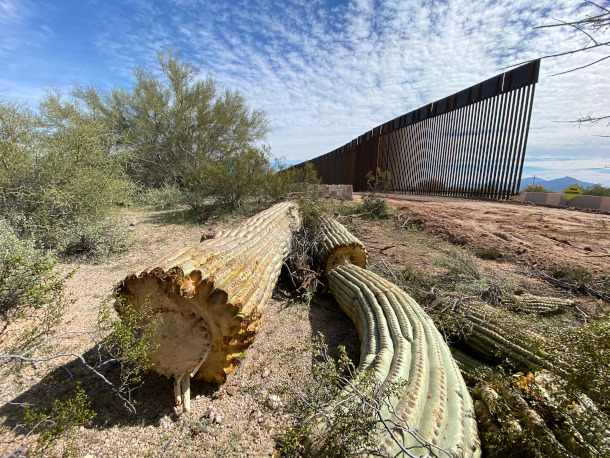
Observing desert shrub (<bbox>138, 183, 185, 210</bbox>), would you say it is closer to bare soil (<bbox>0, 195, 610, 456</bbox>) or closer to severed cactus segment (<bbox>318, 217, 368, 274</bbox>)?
bare soil (<bbox>0, 195, 610, 456</bbox>)

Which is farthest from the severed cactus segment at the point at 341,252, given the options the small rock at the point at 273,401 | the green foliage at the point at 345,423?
the green foliage at the point at 345,423

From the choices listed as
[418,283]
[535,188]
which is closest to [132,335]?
[418,283]

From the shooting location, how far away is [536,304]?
329 cm

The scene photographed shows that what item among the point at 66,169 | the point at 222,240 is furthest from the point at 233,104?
the point at 222,240

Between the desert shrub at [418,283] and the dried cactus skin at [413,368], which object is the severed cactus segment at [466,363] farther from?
the desert shrub at [418,283]

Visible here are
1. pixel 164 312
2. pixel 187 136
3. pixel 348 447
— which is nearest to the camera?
pixel 348 447

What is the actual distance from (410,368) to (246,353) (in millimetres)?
1455

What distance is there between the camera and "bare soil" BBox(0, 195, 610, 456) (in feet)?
5.95

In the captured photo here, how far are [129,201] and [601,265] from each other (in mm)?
8354

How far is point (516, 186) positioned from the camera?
9695mm

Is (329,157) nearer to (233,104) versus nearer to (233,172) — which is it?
(233,104)

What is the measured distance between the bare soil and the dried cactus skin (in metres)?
0.42

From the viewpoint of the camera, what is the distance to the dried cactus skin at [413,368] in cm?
147

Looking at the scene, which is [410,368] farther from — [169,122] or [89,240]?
[169,122]
